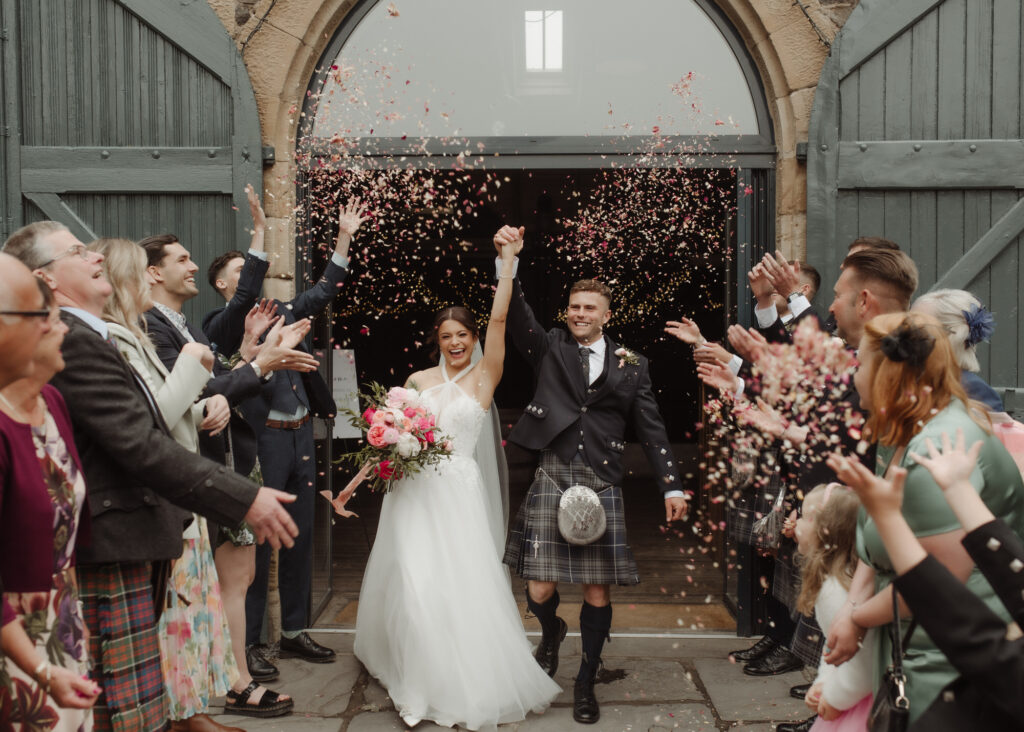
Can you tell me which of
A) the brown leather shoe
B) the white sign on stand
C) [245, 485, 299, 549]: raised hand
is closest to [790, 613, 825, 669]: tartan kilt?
[245, 485, 299, 549]: raised hand

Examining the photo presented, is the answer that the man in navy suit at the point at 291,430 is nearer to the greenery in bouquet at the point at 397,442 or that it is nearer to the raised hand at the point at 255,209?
the raised hand at the point at 255,209

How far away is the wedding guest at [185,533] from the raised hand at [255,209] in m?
1.10

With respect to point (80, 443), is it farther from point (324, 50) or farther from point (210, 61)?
point (324, 50)

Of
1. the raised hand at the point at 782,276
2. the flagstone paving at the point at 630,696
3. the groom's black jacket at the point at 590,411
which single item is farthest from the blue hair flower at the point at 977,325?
the flagstone paving at the point at 630,696

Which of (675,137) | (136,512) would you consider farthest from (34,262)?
(675,137)

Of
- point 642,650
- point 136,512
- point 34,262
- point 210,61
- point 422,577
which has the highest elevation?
point 210,61

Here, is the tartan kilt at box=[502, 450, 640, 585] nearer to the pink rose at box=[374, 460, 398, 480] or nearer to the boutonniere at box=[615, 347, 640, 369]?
the boutonniere at box=[615, 347, 640, 369]

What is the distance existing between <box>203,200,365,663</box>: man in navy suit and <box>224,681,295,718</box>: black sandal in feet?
1.83

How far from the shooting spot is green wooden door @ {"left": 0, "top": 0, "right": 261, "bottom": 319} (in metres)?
4.59

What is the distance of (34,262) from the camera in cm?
255

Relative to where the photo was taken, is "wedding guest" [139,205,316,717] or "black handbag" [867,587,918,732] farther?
"wedding guest" [139,205,316,717]

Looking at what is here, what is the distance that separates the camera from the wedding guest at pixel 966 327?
2711 millimetres

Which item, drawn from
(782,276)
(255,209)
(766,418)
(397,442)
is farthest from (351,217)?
(766,418)

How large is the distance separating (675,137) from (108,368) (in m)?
3.48
